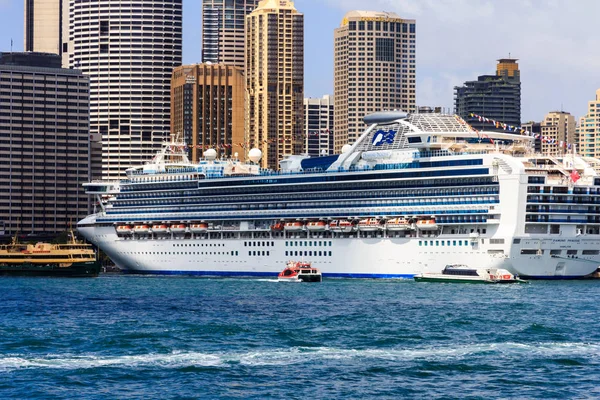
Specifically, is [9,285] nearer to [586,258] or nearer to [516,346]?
[586,258]

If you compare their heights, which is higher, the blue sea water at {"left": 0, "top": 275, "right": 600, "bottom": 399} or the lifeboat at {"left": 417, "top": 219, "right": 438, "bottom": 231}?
A: the lifeboat at {"left": 417, "top": 219, "right": 438, "bottom": 231}

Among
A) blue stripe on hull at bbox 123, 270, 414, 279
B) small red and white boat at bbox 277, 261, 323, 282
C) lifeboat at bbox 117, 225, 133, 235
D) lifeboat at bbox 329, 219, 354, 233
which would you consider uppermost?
lifeboat at bbox 329, 219, 354, 233

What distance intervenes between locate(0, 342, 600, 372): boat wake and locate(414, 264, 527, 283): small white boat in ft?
171

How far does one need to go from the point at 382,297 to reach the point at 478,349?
121 ft

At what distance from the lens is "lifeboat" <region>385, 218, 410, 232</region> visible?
132 meters

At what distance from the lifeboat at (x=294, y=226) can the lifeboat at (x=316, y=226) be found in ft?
3.52

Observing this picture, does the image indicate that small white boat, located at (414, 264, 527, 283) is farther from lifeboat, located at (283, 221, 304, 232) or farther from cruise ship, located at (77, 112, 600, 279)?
lifeboat, located at (283, 221, 304, 232)

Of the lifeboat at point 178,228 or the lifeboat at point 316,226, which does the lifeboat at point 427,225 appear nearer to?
the lifeboat at point 316,226

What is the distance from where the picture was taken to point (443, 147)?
134m

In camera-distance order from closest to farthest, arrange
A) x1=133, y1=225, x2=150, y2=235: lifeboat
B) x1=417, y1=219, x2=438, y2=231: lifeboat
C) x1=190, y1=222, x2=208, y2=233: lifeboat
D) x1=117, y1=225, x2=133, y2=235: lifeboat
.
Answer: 1. x1=417, y1=219, x2=438, y2=231: lifeboat
2. x1=190, y1=222, x2=208, y2=233: lifeboat
3. x1=133, y1=225, x2=150, y2=235: lifeboat
4. x1=117, y1=225, x2=133, y2=235: lifeboat

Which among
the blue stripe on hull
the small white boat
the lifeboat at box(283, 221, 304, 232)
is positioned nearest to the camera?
the small white boat

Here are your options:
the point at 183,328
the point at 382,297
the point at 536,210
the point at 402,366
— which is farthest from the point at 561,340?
the point at 536,210

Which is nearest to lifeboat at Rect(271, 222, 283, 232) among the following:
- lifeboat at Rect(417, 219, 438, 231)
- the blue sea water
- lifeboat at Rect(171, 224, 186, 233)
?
lifeboat at Rect(171, 224, 186, 233)

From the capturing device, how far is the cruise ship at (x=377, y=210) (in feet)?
409
